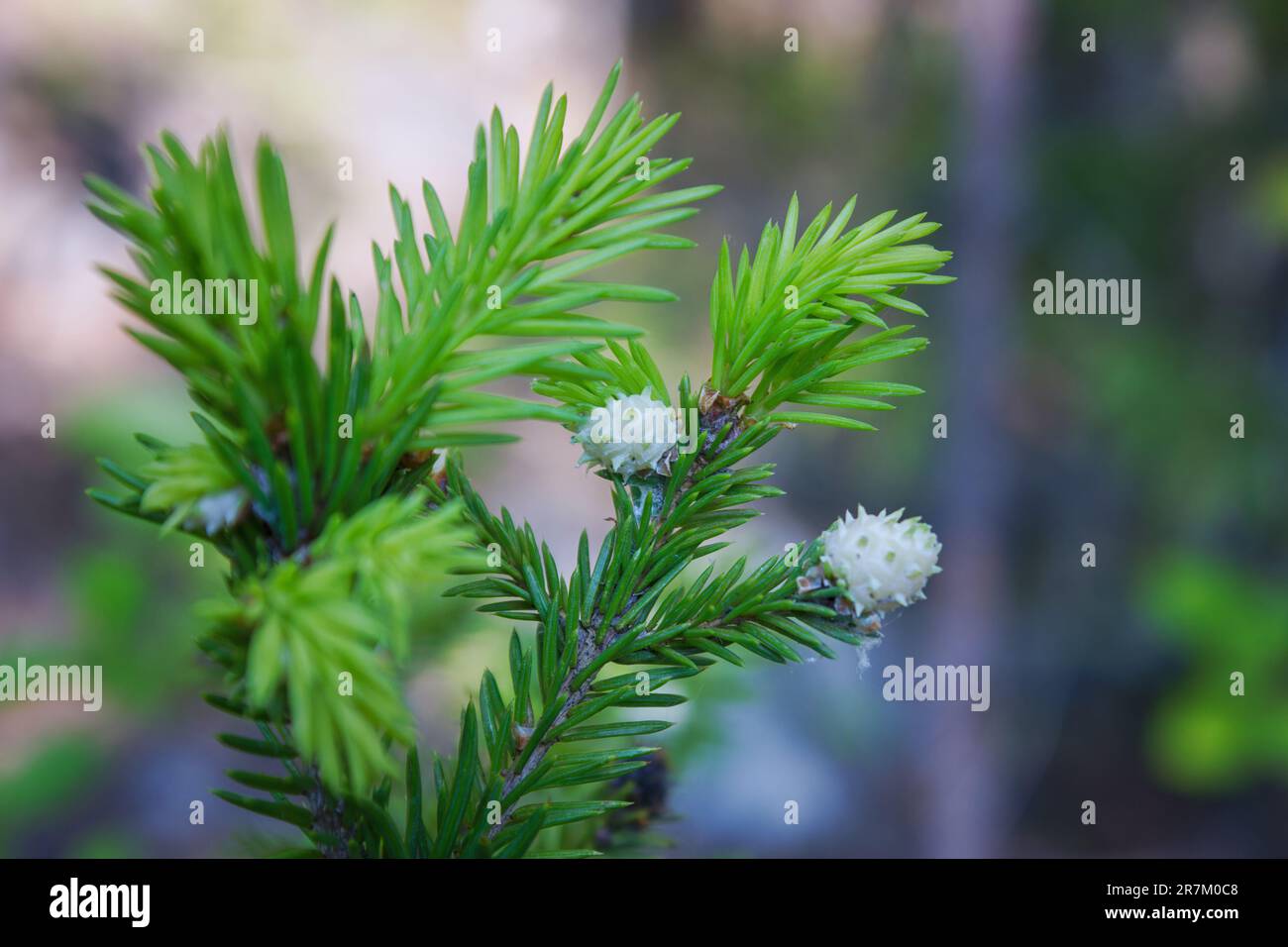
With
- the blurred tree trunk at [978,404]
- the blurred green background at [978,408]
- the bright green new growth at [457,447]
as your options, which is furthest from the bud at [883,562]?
the blurred tree trunk at [978,404]

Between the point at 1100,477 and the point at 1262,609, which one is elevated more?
the point at 1100,477

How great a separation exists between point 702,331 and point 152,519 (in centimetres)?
321

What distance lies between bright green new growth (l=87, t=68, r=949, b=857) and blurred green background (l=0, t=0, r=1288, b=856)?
168cm

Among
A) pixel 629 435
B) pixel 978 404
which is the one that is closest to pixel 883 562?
pixel 629 435

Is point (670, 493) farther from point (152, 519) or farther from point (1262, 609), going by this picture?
point (1262, 609)

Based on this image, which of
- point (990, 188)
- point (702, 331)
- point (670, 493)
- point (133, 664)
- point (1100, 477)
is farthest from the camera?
point (702, 331)

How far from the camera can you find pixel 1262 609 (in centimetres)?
208

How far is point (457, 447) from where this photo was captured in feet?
1.16

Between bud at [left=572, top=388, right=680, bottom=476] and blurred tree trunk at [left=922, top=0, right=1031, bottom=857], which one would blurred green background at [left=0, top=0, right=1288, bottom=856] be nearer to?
blurred tree trunk at [left=922, top=0, right=1031, bottom=857]

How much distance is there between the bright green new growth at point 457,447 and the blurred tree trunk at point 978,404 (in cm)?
212

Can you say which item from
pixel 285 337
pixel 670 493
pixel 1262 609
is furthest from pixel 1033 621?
pixel 285 337

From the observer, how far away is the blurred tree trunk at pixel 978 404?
7.50 ft

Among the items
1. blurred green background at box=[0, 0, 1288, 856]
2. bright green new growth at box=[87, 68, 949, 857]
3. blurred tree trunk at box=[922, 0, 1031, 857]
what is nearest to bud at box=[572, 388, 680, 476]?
bright green new growth at box=[87, 68, 949, 857]

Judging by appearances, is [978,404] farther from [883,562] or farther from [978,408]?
[883,562]
